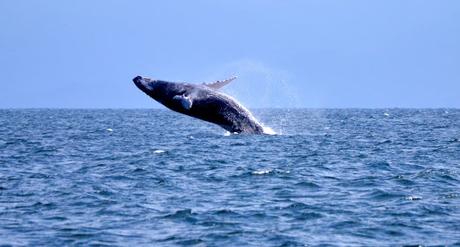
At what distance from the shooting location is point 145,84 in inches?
1051

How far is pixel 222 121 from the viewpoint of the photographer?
92.8ft

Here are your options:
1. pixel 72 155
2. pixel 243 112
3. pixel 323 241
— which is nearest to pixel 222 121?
pixel 243 112

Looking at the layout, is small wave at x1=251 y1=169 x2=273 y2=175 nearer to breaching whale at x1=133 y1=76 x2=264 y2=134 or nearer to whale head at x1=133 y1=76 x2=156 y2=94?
breaching whale at x1=133 y1=76 x2=264 y2=134

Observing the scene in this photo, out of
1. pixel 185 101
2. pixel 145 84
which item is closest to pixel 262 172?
pixel 185 101

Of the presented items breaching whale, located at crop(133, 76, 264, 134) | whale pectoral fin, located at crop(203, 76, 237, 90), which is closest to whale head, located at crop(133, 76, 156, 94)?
breaching whale, located at crop(133, 76, 264, 134)

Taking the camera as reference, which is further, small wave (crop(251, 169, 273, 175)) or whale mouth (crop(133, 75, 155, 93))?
whale mouth (crop(133, 75, 155, 93))

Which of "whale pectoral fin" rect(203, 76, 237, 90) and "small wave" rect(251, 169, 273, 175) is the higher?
"whale pectoral fin" rect(203, 76, 237, 90)

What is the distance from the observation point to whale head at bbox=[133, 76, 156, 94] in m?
26.6

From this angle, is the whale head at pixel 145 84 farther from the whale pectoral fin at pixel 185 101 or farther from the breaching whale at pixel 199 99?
the whale pectoral fin at pixel 185 101

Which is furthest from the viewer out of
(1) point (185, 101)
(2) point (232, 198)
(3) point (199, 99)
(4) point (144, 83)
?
(3) point (199, 99)

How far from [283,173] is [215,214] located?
7129 mm

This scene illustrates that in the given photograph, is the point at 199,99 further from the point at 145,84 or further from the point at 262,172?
the point at 262,172

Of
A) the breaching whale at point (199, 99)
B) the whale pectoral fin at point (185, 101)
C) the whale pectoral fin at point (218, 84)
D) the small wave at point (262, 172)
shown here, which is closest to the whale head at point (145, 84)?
the breaching whale at point (199, 99)

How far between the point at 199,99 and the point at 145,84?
2024 millimetres
